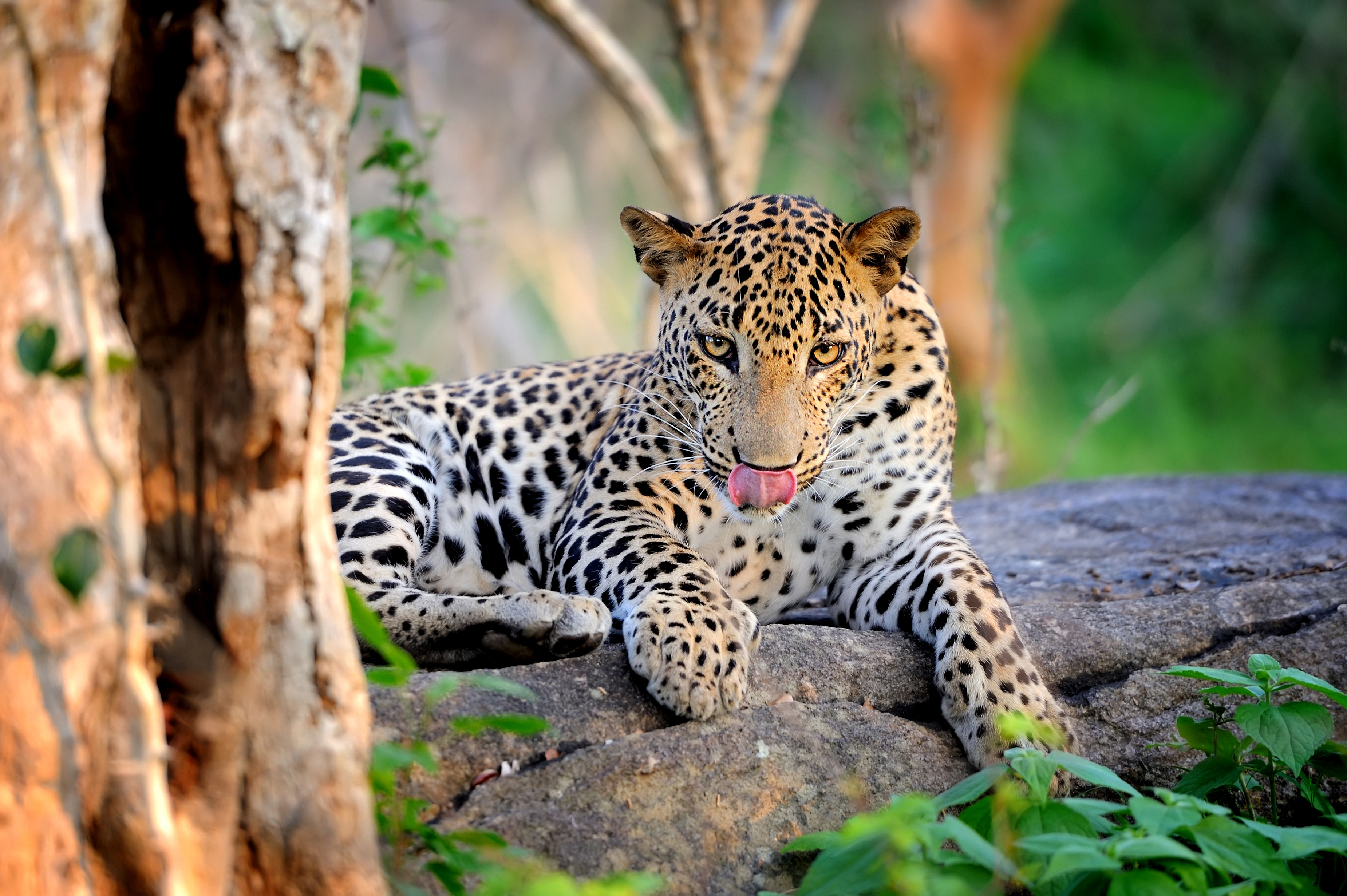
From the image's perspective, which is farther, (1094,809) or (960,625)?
(960,625)

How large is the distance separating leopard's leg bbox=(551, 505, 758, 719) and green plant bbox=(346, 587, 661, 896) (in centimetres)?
79

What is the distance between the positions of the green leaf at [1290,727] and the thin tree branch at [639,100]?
20.3ft

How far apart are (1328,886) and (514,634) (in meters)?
2.59

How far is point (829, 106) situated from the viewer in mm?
25906

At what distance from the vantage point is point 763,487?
473cm

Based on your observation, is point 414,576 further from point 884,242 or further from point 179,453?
point 179,453

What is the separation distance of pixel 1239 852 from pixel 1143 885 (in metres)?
0.44

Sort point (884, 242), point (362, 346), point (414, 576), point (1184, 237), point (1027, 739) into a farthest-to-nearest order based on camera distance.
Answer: point (1184, 237) < point (362, 346) < point (414, 576) < point (884, 242) < point (1027, 739)

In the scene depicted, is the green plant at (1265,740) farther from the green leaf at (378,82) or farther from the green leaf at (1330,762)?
the green leaf at (378,82)

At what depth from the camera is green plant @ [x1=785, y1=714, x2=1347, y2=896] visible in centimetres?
297

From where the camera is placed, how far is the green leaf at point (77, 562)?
2305 mm

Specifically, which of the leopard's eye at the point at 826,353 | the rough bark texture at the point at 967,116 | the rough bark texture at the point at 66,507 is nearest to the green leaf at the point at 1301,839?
the leopard's eye at the point at 826,353

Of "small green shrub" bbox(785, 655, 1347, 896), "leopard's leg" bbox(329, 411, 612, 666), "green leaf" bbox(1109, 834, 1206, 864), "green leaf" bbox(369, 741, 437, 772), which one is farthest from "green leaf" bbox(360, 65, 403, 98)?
"green leaf" bbox(1109, 834, 1206, 864)

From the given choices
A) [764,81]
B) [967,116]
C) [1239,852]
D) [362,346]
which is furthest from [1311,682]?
[967,116]
